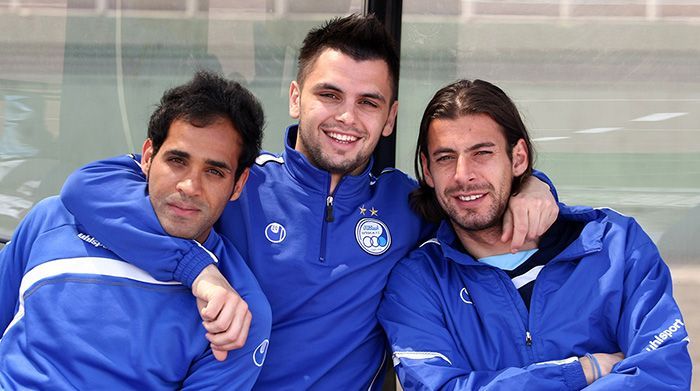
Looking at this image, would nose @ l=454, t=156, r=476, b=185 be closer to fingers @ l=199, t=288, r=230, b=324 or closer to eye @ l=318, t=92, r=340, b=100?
eye @ l=318, t=92, r=340, b=100

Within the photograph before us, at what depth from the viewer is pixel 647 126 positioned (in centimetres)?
333

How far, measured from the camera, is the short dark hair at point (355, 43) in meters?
2.90

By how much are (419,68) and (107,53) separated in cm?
121

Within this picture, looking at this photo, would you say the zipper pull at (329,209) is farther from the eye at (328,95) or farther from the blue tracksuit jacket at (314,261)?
the eye at (328,95)

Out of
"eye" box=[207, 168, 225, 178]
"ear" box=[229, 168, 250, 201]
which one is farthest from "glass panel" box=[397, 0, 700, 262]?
"eye" box=[207, 168, 225, 178]

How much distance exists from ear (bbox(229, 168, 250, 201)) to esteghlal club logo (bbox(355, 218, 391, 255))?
40 cm

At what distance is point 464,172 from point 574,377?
67 cm

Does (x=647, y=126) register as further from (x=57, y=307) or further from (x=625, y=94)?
(x=57, y=307)

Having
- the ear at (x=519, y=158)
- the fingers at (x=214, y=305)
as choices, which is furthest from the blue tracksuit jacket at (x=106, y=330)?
the ear at (x=519, y=158)

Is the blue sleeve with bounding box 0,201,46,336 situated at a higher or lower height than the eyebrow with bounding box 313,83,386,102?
lower

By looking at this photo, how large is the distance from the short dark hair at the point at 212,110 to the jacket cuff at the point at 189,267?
30 centimetres

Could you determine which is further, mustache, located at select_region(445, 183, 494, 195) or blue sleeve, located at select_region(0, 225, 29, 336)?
mustache, located at select_region(445, 183, 494, 195)

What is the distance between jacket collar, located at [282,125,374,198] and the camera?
2.84 m

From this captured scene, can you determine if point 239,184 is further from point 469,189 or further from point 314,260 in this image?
point 469,189
